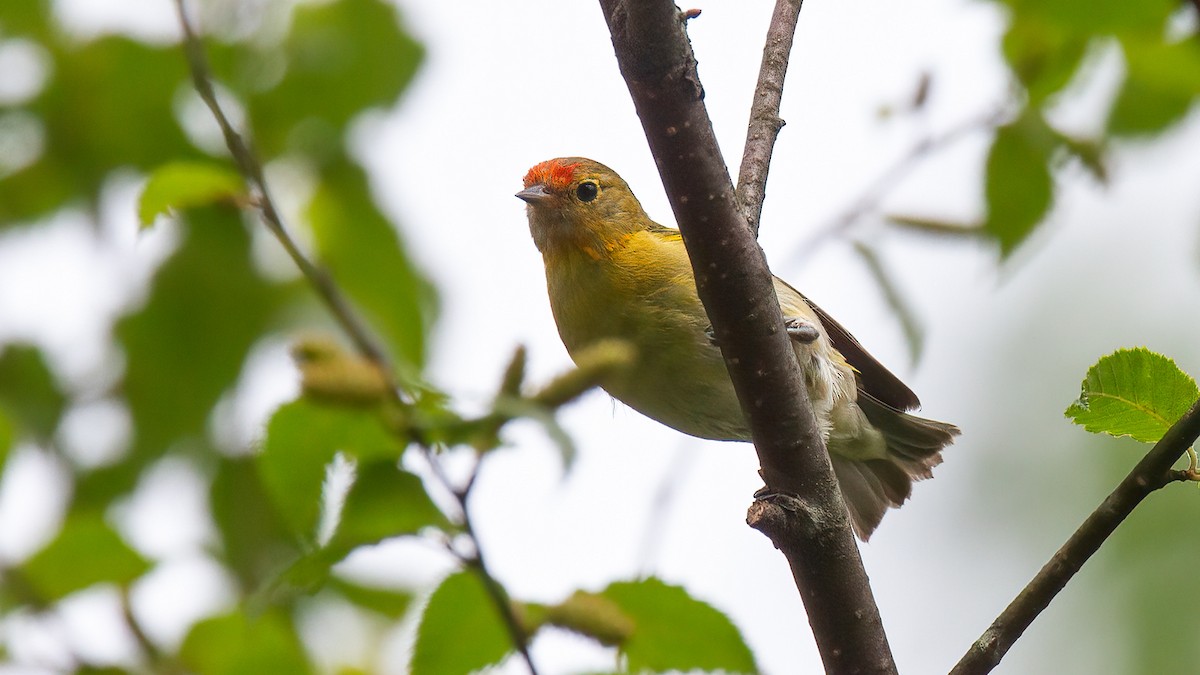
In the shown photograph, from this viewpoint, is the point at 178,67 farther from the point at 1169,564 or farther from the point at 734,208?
the point at 1169,564

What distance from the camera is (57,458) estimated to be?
3.73 metres

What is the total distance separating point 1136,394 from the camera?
7.01 ft

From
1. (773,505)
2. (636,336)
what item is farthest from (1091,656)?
(773,505)

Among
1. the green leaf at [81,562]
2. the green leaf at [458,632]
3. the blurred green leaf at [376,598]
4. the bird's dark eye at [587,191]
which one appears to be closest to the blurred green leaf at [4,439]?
the green leaf at [81,562]

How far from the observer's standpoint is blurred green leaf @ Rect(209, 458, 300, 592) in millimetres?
3486

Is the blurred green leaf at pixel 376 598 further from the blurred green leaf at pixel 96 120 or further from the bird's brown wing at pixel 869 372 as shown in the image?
the bird's brown wing at pixel 869 372

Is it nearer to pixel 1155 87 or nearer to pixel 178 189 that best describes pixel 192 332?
pixel 178 189

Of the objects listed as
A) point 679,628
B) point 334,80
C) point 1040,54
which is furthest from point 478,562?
point 334,80

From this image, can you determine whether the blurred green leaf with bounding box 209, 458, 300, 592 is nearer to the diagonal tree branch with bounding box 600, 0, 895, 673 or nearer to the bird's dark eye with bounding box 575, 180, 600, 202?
the diagonal tree branch with bounding box 600, 0, 895, 673

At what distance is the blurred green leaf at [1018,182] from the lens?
3.11 m

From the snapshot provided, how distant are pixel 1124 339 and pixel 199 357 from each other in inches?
354

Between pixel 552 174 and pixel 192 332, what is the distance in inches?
82.1

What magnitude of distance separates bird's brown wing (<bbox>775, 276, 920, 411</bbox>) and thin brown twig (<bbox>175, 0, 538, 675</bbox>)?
121 inches

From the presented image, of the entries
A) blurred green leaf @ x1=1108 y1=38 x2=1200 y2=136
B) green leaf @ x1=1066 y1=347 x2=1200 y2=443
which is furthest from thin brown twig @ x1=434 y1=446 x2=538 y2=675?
blurred green leaf @ x1=1108 y1=38 x2=1200 y2=136
